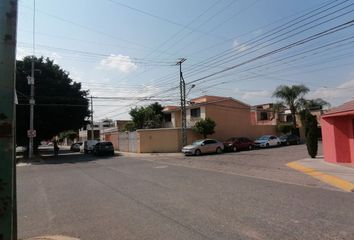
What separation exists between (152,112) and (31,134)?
2002cm

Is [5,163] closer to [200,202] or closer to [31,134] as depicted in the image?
[200,202]

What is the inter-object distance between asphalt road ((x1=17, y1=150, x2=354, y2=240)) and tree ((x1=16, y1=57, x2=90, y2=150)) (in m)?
29.2

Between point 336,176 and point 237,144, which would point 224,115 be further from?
point 336,176

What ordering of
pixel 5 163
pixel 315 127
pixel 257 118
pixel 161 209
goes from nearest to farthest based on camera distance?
pixel 5 163, pixel 161 209, pixel 315 127, pixel 257 118

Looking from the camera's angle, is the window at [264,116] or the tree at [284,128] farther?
the window at [264,116]

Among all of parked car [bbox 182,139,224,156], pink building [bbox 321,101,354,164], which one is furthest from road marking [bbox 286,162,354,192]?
parked car [bbox 182,139,224,156]

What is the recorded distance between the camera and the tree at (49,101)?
40.7 meters

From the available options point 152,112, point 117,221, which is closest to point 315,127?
point 117,221

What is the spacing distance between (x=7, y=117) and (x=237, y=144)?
124 feet

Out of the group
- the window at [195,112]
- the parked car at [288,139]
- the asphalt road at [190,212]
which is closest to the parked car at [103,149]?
the window at [195,112]

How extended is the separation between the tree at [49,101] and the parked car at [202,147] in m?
16.5

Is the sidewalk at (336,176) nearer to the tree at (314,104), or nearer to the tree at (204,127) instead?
the tree at (204,127)

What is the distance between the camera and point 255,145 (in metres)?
44.1

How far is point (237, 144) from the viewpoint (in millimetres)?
40375
